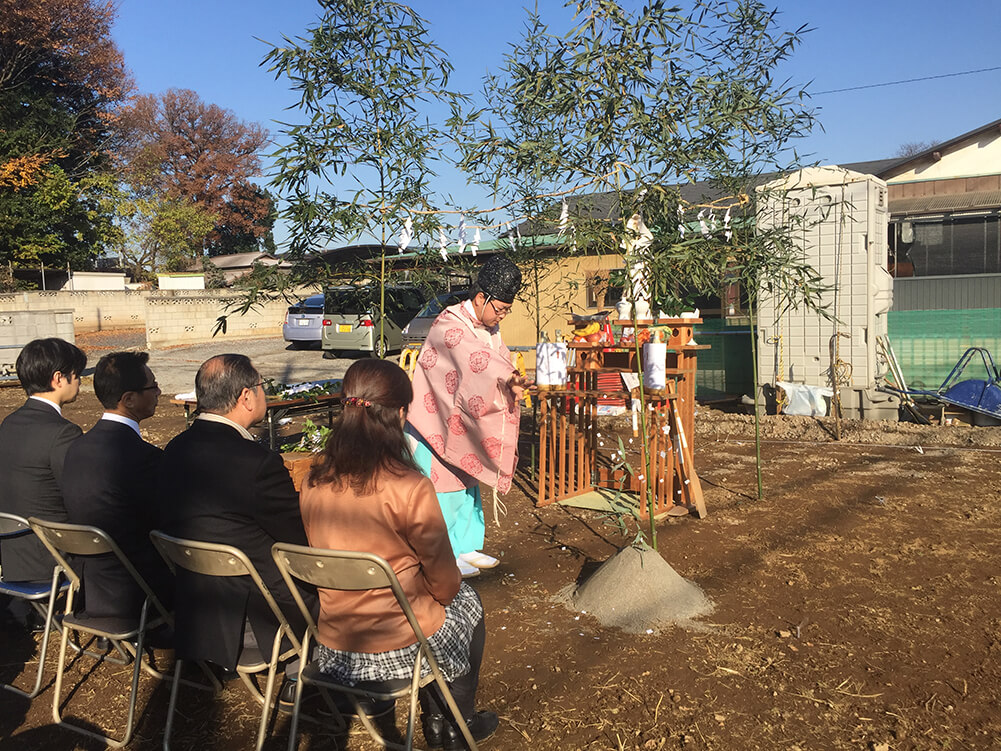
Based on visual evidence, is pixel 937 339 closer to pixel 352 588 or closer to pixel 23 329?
pixel 352 588

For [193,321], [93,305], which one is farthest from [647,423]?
[93,305]

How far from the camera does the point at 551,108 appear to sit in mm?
4230

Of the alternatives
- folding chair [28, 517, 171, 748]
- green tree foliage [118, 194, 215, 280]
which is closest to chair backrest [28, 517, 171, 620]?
folding chair [28, 517, 171, 748]

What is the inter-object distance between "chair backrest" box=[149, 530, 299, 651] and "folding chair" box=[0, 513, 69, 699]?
92 centimetres

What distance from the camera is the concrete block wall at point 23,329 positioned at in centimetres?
1373

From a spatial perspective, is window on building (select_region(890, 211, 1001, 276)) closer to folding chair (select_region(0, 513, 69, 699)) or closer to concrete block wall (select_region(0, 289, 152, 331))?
folding chair (select_region(0, 513, 69, 699))

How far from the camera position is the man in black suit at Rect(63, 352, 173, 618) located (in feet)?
9.57

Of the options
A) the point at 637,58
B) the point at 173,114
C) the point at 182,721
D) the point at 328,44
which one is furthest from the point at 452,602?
the point at 173,114

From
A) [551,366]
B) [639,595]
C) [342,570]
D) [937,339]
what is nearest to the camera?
[342,570]

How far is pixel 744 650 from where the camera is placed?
130 inches

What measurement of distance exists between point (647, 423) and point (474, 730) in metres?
3.04

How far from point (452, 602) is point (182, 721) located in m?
1.24

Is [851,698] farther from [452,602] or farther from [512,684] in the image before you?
[452,602]

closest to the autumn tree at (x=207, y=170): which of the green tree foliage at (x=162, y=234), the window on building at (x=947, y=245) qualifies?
the green tree foliage at (x=162, y=234)
